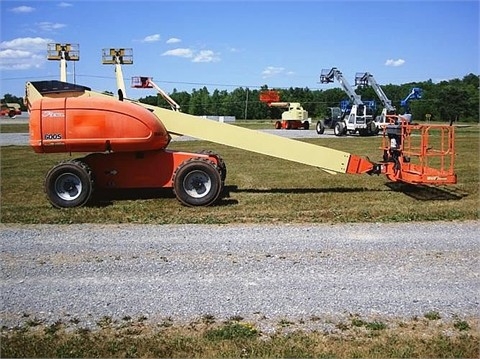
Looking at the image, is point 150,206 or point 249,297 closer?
point 249,297

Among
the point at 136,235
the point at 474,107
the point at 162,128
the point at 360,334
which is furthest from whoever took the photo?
the point at 474,107

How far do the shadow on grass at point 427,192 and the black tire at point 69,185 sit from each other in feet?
22.7

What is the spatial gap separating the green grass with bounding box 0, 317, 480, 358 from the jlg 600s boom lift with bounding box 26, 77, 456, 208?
19.1 ft

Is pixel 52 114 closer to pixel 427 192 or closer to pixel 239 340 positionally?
pixel 239 340

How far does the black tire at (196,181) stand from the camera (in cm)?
1063

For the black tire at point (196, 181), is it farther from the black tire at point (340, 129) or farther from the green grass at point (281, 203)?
the black tire at point (340, 129)

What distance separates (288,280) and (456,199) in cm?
665

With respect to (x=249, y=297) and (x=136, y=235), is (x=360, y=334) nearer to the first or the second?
(x=249, y=297)

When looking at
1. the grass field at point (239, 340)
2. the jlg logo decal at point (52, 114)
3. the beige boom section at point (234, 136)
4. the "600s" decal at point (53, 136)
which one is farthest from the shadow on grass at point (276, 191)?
the grass field at point (239, 340)

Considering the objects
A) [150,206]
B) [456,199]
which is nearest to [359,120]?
[456,199]

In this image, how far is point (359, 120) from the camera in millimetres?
37094

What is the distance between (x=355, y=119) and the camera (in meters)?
37.1

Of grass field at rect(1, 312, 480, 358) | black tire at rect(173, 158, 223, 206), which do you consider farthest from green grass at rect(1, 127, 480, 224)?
grass field at rect(1, 312, 480, 358)

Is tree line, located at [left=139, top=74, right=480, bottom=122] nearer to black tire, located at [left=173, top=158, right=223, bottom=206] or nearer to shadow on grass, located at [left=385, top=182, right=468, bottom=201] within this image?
shadow on grass, located at [left=385, top=182, right=468, bottom=201]
